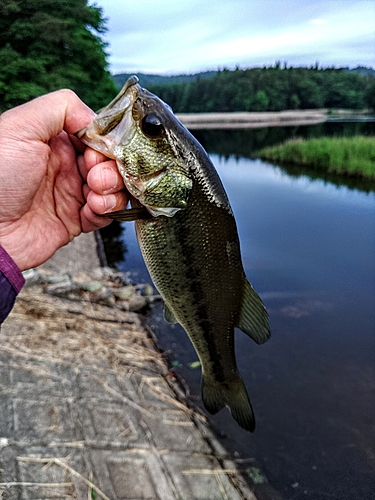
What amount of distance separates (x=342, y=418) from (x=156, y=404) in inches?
114

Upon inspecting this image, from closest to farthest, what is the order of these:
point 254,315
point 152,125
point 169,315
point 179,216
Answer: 1. point 152,125
2. point 179,216
3. point 254,315
4. point 169,315

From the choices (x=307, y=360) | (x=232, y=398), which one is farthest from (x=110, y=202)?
(x=307, y=360)

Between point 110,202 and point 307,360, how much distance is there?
6.36 metres

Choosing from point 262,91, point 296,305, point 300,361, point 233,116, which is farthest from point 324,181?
point 262,91

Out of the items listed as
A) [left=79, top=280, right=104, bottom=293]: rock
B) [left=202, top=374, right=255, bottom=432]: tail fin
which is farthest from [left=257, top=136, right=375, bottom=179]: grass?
[left=202, top=374, right=255, bottom=432]: tail fin

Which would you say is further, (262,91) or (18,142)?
(262,91)

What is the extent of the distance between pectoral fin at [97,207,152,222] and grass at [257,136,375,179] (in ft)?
78.2

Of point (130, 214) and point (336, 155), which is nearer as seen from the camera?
point (130, 214)

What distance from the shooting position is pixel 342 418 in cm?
630

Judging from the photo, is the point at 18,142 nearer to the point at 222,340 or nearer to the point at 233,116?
the point at 222,340

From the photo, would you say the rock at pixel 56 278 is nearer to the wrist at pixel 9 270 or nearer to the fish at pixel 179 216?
the wrist at pixel 9 270

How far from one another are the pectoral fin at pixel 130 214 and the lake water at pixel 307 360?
3.72 meters

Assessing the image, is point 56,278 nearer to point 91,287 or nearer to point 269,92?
point 91,287

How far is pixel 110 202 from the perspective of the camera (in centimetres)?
251
